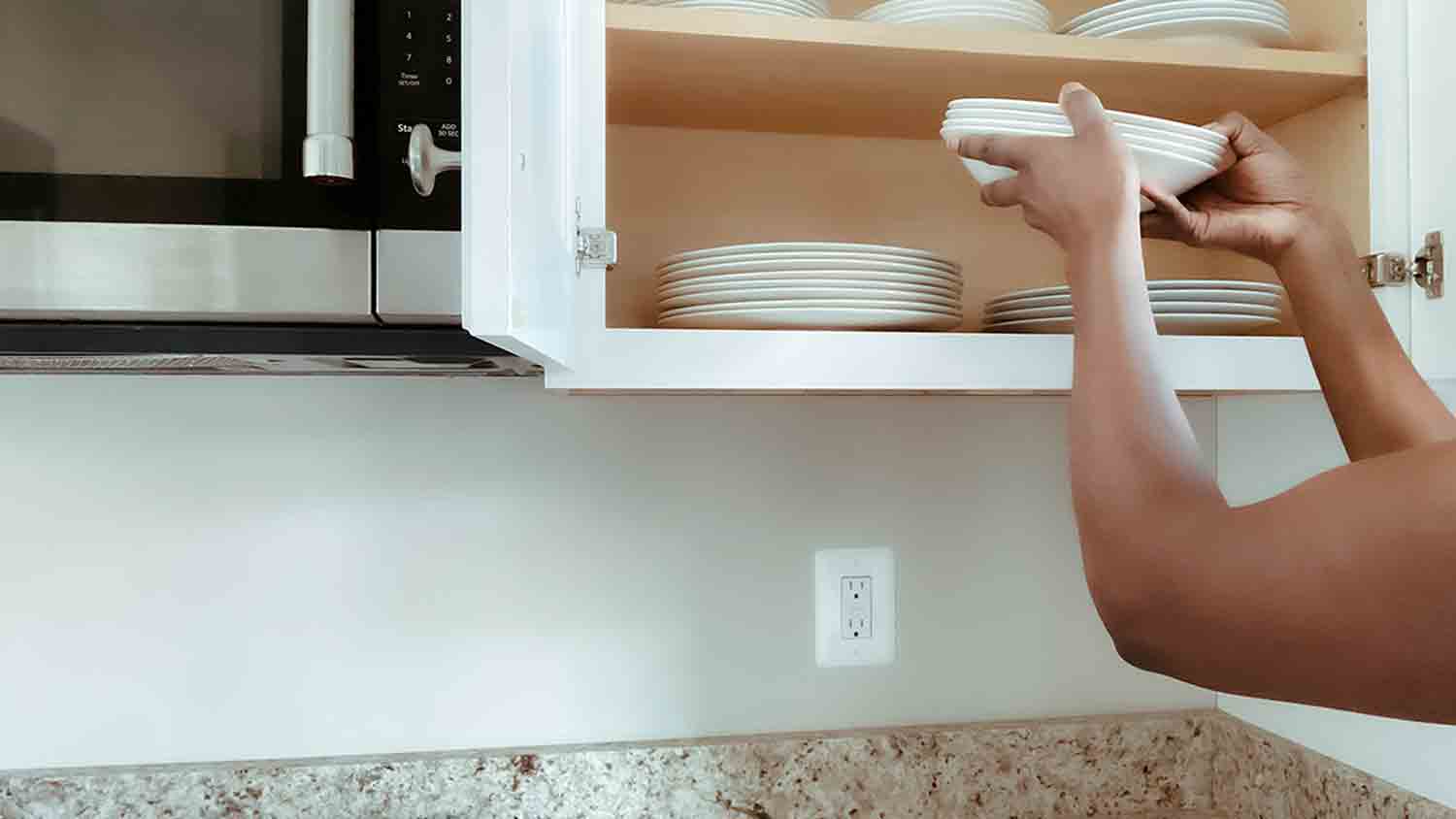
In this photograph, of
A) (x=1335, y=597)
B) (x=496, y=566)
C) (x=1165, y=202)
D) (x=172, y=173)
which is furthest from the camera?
(x=496, y=566)

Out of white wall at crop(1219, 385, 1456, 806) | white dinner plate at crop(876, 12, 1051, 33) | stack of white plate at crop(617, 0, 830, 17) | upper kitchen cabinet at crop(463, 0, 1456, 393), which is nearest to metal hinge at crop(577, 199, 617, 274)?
upper kitchen cabinet at crop(463, 0, 1456, 393)

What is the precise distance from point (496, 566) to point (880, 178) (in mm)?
600

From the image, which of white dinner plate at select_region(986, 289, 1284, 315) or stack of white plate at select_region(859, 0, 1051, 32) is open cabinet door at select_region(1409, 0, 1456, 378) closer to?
white dinner plate at select_region(986, 289, 1284, 315)

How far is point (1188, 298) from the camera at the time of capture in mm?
917

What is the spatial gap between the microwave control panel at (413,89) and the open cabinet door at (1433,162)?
0.78 metres

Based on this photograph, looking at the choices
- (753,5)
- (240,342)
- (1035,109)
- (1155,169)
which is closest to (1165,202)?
(1155,169)

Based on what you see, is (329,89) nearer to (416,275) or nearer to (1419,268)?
(416,275)

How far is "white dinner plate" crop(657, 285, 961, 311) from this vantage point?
85 cm

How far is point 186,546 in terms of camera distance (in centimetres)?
109

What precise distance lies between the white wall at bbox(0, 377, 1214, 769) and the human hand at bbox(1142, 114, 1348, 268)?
440mm

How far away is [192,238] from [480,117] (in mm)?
289

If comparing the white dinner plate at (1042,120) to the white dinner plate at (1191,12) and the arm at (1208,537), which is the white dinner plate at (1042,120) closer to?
the arm at (1208,537)

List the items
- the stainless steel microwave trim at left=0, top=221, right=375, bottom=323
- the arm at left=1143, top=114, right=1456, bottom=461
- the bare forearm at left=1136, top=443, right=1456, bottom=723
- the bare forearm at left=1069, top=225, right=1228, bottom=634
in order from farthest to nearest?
1. the arm at left=1143, top=114, right=1456, bottom=461
2. the stainless steel microwave trim at left=0, top=221, right=375, bottom=323
3. the bare forearm at left=1069, top=225, right=1228, bottom=634
4. the bare forearm at left=1136, top=443, right=1456, bottom=723

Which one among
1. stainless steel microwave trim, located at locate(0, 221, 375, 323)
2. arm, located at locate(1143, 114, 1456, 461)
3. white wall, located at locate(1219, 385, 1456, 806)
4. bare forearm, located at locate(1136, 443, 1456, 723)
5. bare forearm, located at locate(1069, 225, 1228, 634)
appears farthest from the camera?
white wall, located at locate(1219, 385, 1456, 806)
